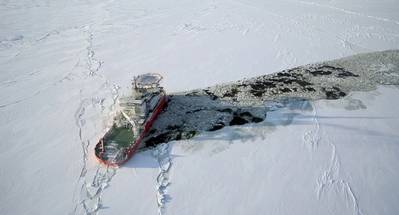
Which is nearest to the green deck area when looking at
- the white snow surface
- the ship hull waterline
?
the ship hull waterline

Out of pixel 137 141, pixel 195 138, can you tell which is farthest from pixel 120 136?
pixel 195 138

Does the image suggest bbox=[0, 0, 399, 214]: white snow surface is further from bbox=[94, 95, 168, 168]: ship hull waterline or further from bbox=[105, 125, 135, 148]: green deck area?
bbox=[105, 125, 135, 148]: green deck area

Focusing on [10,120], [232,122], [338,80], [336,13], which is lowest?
[10,120]

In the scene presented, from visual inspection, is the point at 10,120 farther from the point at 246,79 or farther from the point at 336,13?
the point at 336,13

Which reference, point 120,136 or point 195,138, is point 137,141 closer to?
point 120,136

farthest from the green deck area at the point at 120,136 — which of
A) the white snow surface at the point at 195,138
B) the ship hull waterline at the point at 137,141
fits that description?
the white snow surface at the point at 195,138

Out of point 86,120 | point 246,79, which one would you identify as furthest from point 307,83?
point 86,120
